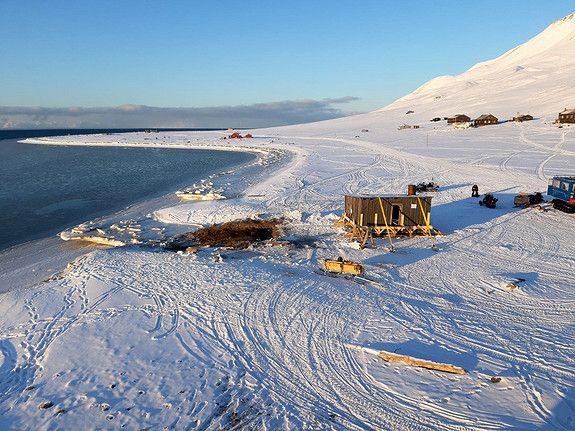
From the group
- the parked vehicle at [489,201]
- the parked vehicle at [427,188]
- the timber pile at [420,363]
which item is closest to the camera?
the timber pile at [420,363]

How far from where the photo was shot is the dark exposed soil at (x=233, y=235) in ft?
63.3

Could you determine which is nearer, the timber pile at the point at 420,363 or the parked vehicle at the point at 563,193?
the timber pile at the point at 420,363

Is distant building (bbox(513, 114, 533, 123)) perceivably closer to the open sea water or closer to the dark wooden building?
the open sea water

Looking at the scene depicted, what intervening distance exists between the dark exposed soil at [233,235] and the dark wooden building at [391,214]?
15.1 ft

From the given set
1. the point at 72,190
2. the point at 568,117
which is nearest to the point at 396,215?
the point at 72,190

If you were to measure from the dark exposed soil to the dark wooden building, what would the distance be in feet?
15.1

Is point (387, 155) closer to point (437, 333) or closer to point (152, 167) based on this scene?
point (152, 167)

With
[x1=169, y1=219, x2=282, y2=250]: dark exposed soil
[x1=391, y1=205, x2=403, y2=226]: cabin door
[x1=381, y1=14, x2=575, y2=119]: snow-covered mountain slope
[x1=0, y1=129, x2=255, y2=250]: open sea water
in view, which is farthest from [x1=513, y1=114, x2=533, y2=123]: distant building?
[x1=169, y1=219, x2=282, y2=250]: dark exposed soil

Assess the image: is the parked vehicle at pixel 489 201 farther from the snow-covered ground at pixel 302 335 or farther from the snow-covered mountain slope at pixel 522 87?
the snow-covered mountain slope at pixel 522 87

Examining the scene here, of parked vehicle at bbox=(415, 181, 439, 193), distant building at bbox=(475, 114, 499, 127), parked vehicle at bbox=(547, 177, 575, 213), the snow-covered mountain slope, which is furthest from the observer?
the snow-covered mountain slope

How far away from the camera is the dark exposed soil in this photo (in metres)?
19.3

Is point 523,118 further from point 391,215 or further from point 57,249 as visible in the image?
point 57,249

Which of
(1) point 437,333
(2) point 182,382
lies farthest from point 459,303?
(2) point 182,382

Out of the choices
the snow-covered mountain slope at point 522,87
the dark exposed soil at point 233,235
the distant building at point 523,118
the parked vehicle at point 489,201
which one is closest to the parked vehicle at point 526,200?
the parked vehicle at point 489,201
